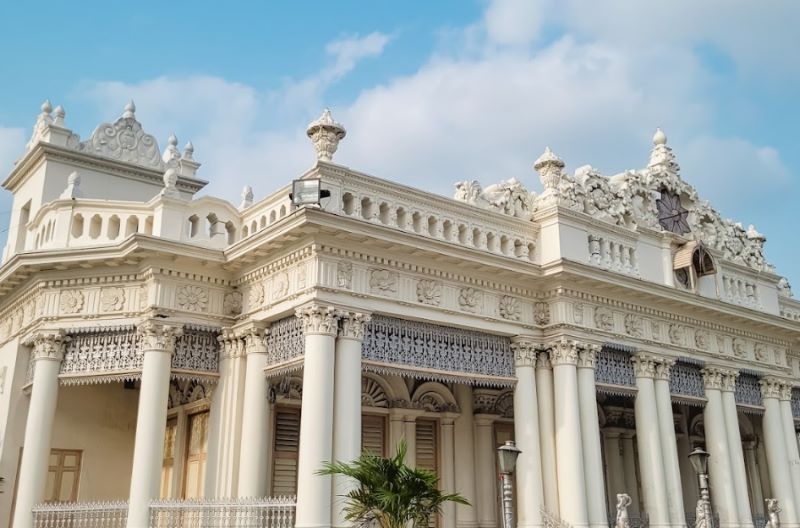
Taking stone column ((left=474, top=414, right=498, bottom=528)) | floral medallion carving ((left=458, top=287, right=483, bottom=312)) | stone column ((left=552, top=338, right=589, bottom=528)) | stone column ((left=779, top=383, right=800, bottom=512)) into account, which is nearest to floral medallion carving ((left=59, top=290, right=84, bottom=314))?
floral medallion carving ((left=458, top=287, right=483, bottom=312))

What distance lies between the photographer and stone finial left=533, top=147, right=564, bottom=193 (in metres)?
17.1

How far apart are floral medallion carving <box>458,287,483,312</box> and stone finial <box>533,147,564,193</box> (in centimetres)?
314

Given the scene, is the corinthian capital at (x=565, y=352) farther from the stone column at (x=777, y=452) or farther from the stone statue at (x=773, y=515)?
the stone column at (x=777, y=452)

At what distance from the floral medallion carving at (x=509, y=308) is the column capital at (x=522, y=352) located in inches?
17.0

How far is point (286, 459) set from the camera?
1620 centimetres

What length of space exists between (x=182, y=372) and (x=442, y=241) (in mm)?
5260

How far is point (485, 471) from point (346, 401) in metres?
6.33

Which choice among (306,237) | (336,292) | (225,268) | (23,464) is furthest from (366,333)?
(23,464)

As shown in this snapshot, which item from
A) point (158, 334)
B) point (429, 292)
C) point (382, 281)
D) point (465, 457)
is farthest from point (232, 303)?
point (465, 457)

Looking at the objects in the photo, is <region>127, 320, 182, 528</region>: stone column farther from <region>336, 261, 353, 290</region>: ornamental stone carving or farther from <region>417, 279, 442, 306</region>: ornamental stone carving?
<region>417, 279, 442, 306</region>: ornamental stone carving

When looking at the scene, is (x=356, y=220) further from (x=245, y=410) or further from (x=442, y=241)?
(x=245, y=410)

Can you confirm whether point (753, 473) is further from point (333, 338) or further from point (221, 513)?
point (221, 513)

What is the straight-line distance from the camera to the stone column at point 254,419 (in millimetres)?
13945

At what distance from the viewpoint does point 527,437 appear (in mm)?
15453
